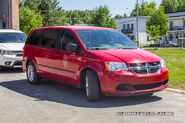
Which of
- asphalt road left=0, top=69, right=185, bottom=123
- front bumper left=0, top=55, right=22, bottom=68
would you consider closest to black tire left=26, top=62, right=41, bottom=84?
asphalt road left=0, top=69, right=185, bottom=123

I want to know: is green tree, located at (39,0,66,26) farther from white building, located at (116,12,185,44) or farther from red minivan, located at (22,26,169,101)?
red minivan, located at (22,26,169,101)

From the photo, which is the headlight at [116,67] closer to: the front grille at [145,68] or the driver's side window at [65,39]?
the front grille at [145,68]

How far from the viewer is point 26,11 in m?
43.1

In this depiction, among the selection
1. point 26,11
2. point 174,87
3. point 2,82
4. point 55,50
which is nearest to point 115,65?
point 55,50

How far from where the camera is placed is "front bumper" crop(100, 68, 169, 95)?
19.6 feet

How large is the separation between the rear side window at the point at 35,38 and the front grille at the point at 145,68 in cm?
395

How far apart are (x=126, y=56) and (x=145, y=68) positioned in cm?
49

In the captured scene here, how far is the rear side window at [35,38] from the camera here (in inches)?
354

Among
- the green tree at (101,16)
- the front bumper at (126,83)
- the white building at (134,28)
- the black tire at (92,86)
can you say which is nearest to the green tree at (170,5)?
the white building at (134,28)

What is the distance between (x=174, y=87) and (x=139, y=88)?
7.76ft

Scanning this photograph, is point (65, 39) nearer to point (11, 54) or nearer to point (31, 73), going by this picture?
point (31, 73)

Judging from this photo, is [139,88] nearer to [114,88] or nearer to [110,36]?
[114,88]

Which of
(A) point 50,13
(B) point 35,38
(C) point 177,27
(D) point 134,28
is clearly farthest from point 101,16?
(B) point 35,38

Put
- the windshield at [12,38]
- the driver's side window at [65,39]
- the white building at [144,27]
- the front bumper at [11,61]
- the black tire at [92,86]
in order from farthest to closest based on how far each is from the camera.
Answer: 1. the white building at [144,27]
2. the windshield at [12,38]
3. the front bumper at [11,61]
4. the driver's side window at [65,39]
5. the black tire at [92,86]
